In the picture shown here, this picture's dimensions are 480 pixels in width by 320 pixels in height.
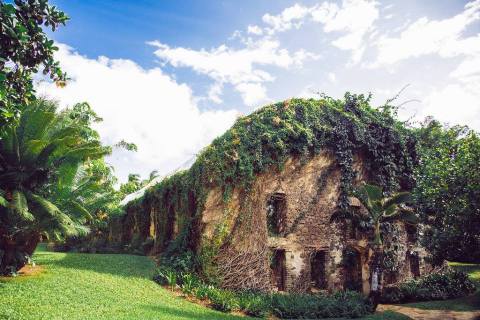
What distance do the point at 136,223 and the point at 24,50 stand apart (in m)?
18.5

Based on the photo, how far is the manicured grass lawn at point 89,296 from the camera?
25.3 ft

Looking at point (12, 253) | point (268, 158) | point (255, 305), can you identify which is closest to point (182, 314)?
point (255, 305)

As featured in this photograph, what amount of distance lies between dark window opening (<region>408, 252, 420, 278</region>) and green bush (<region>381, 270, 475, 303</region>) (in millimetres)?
588

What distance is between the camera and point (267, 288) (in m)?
13.5

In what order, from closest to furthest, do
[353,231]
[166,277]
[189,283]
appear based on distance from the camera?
1. [189,283]
2. [166,277]
3. [353,231]

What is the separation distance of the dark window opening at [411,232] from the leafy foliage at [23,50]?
57.8 feet

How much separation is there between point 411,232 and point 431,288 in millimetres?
3136

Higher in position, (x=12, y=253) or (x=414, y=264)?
(x=12, y=253)

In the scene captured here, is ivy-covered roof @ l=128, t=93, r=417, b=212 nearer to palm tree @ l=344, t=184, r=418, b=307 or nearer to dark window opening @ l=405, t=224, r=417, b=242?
dark window opening @ l=405, t=224, r=417, b=242

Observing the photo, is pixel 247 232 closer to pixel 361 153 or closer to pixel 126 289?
pixel 126 289

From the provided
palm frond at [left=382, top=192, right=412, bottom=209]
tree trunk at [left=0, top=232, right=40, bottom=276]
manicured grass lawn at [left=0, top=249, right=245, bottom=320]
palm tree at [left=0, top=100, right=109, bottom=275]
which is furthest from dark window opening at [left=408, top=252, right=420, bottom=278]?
tree trunk at [left=0, top=232, right=40, bottom=276]

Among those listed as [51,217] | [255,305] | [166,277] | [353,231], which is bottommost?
[255,305]

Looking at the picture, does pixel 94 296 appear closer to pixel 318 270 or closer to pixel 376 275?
pixel 376 275

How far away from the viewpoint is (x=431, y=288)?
635 inches
